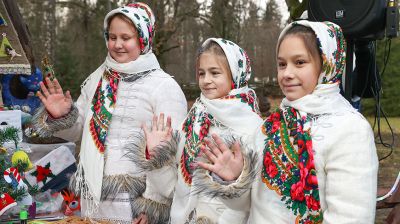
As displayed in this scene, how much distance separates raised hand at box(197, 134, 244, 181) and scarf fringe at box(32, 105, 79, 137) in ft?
3.47

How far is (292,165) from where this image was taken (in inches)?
62.7

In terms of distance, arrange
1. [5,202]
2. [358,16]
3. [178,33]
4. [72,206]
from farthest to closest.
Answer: [178,33], [72,206], [358,16], [5,202]

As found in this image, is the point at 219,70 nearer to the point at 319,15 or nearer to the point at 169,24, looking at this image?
the point at 319,15

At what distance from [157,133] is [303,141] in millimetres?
695

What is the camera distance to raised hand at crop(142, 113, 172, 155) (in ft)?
6.57

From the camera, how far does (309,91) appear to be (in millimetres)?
1616

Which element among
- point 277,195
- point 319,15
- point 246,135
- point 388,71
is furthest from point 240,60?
point 388,71

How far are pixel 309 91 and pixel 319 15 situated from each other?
1427 millimetres

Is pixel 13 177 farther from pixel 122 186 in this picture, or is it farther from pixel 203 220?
pixel 203 220

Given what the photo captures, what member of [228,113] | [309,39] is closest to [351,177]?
[309,39]

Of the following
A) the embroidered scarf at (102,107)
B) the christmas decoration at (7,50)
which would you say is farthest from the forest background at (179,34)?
the embroidered scarf at (102,107)

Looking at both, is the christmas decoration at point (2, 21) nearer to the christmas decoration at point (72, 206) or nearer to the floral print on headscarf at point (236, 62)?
the christmas decoration at point (72, 206)

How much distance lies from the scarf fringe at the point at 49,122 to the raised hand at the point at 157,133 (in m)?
0.54

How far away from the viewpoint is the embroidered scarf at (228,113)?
1993 millimetres
